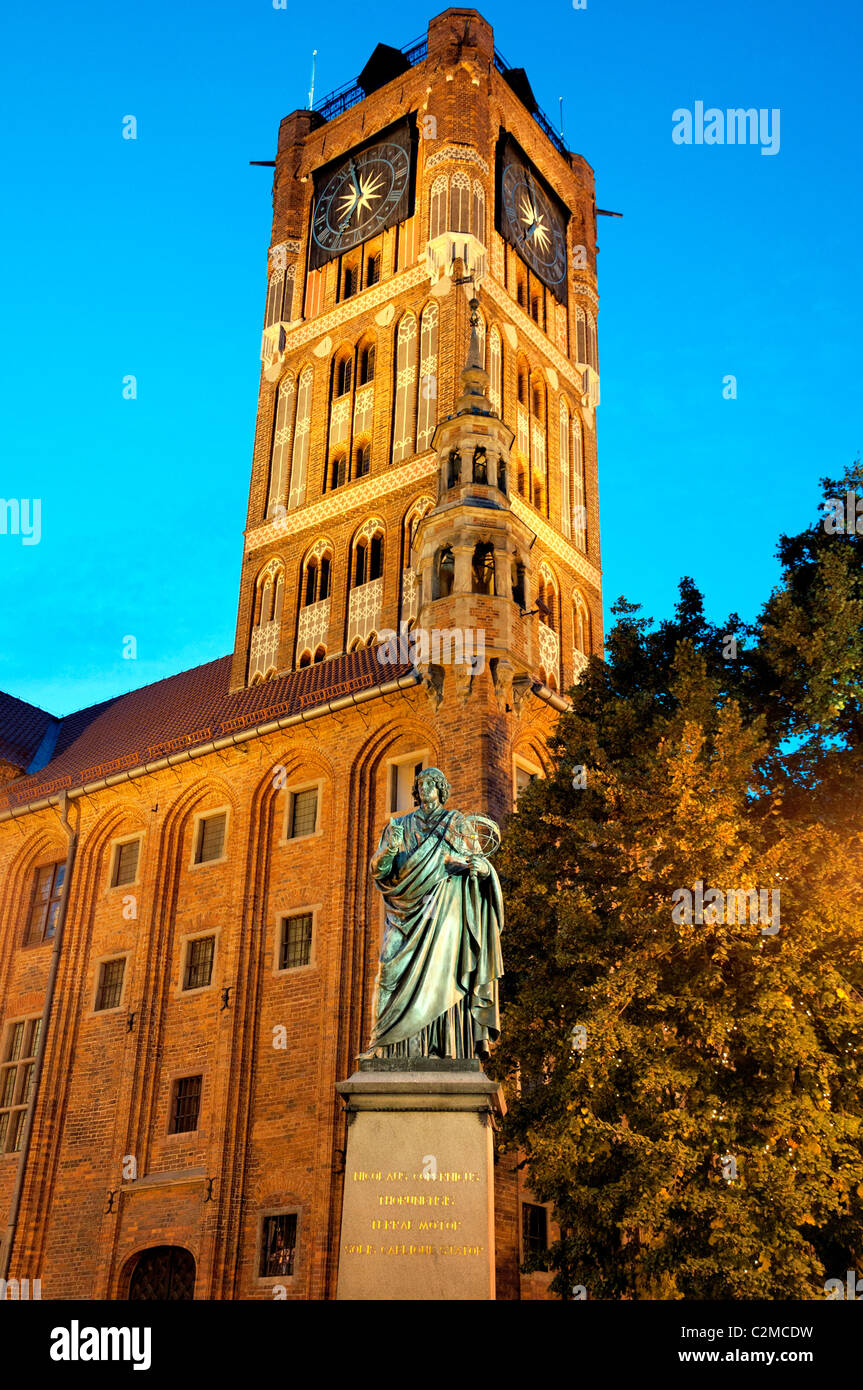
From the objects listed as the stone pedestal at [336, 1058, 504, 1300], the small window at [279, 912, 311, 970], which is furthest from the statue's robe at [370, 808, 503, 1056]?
the small window at [279, 912, 311, 970]

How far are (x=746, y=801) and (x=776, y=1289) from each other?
7.05 m

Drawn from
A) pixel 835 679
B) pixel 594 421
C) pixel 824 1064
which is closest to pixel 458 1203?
pixel 824 1064

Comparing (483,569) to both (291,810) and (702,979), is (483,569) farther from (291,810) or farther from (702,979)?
(702,979)

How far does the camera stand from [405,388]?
128 ft

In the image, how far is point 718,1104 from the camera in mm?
16641

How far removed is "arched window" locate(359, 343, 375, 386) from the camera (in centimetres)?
4072

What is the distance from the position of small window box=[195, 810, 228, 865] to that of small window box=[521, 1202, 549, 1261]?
37.6 ft

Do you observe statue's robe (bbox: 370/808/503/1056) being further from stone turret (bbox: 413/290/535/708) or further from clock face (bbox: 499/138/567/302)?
clock face (bbox: 499/138/567/302)

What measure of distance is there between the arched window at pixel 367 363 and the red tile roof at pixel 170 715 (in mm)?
9843

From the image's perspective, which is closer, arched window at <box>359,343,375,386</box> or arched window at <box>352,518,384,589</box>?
arched window at <box>352,518,384,589</box>

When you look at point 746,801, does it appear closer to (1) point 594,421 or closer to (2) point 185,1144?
(2) point 185,1144

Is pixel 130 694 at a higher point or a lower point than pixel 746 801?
higher

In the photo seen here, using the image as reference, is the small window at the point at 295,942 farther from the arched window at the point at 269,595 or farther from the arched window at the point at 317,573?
the arched window at the point at 269,595

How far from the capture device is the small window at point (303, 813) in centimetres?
3053
